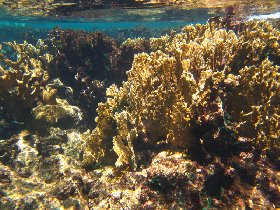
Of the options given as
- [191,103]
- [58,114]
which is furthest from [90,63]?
[191,103]

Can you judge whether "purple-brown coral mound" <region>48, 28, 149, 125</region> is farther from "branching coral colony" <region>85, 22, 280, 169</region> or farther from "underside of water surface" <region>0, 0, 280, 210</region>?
"branching coral colony" <region>85, 22, 280, 169</region>

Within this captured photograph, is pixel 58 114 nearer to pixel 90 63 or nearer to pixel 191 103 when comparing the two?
pixel 90 63

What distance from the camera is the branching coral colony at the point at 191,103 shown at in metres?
3.81

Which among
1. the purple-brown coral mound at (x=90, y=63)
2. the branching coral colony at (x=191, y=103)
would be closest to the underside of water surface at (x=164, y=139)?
the branching coral colony at (x=191, y=103)

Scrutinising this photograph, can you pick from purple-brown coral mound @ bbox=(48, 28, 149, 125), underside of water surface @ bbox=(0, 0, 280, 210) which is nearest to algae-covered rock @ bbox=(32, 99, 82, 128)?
underside of water surface @ bbox=(0, 0, 280, 210)

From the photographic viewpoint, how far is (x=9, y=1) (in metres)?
17.2

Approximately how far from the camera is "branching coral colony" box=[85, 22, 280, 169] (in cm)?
381

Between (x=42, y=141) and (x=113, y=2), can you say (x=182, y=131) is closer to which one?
(x=42, y=141)

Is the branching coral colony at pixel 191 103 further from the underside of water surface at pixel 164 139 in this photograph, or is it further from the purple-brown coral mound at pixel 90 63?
the purple-brown coral mound at pixel 90 63

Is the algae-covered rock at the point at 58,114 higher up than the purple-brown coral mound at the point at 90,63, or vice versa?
the purple-brown coral mound at the point at 90,63

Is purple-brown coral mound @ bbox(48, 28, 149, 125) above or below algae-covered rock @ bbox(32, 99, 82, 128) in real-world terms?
above

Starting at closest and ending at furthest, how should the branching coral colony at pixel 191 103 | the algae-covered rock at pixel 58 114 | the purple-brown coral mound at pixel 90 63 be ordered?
the branching coral colony at pixel 191 103
the algae-covered rock at pixel 58 114
the purple-brown coral mound at pixel 90 63

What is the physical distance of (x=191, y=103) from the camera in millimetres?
3975

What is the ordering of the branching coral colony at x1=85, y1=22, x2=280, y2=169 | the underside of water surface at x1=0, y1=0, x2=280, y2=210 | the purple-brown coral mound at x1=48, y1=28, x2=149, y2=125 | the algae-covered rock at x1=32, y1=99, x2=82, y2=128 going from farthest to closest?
the purple-brown coral mound at x1=48, y1=28, x2=149, y2=125, the algae-covered rock at x1=32, y1=99, x2=82, y2=128, the branching coral colony at x1=85, y1=22, x2=280, y2=169, the underside of water surface at x1=0, y1=0, x2=280, y2=210
